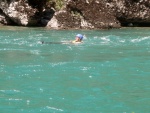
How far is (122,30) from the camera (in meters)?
28.2

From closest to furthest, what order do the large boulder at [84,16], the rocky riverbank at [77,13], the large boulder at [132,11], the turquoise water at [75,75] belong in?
the turquoise water at [75,75], the large boulder at [84,16], the rocky riverbank at [77,13], the large boulder at [132,11]

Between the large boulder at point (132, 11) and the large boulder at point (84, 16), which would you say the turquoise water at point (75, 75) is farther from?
the large boulder at point (132, 11)

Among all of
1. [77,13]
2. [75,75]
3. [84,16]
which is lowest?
[75,75]

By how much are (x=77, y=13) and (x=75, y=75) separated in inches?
612

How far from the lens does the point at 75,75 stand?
14.5 meters

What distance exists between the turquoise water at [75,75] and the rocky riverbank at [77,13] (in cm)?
524

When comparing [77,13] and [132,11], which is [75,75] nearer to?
[77,13]

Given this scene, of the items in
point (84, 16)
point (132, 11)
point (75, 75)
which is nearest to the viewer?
point (75, 75)

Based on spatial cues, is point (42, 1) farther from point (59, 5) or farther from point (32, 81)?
point (32, 81)

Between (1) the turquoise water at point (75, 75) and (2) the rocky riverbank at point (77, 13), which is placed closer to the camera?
(1) the turquoise water at point (75, 75)

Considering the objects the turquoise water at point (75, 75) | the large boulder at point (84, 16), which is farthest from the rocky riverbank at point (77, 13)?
the turquoise water at point (75, 75)

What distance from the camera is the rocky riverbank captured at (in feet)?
96.4

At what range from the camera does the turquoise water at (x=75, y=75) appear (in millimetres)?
11211

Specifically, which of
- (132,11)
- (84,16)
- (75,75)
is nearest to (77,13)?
(84,16)
